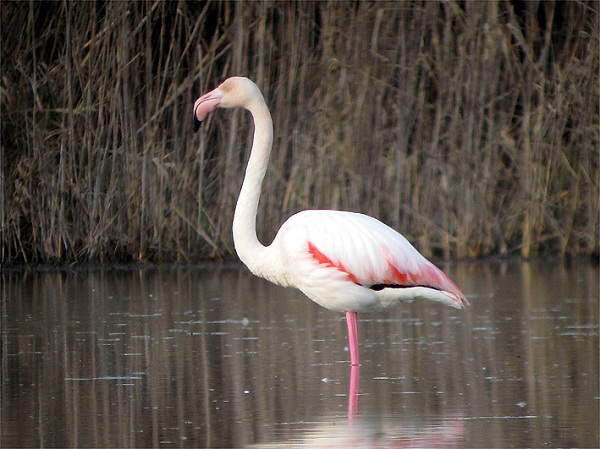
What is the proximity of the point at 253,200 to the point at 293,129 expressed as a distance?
5080mm

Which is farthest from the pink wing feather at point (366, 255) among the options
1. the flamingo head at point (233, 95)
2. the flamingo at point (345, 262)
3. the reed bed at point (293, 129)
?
the reed bed at point (293, 129)

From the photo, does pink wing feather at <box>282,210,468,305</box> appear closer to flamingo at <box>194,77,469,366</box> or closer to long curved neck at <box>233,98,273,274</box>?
flamingo at <box>194,77,469,366</box>

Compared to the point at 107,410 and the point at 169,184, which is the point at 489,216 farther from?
the point at 107,410

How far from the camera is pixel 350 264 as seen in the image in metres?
6.82

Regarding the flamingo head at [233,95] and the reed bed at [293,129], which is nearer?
the flamingo head at [233,95]

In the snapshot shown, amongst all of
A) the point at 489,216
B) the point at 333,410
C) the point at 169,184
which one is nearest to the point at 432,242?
the point at 489,216

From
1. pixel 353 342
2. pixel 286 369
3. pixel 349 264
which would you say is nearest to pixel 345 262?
pixel 349 264

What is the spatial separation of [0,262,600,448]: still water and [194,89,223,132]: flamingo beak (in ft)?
4.51

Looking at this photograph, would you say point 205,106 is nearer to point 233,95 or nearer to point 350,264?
point 233,95

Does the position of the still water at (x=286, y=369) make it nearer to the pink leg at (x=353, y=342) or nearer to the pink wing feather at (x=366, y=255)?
the pink leg at (x=353, y=342)

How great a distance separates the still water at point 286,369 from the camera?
524 centimetres

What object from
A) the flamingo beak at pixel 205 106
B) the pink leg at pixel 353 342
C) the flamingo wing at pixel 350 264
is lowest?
the pink leg at pixel 353 342

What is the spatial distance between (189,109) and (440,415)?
7265 millimetres

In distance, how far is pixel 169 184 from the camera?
12109mm
